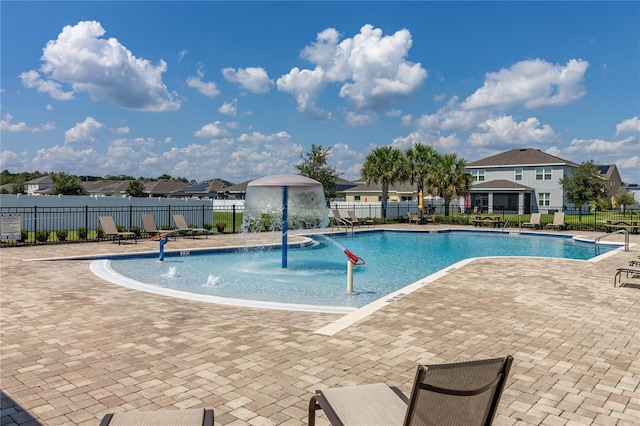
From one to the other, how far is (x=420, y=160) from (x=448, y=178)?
2.76 m

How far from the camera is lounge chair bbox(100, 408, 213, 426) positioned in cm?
266

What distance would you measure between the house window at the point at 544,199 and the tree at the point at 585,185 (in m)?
5.81

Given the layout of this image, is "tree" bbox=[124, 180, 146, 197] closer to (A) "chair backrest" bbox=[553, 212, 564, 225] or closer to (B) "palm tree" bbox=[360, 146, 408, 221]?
(B) "palm tree" bbox=[360, 146, 408, 221]

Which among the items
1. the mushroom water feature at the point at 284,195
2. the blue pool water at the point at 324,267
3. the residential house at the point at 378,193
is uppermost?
the residential house at the point at 378,193

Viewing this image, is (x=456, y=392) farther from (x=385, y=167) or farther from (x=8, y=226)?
(x=385, y=167)

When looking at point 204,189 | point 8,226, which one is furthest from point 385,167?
point 204,189

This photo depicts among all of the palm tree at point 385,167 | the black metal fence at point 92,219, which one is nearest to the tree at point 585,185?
the palm tree at point 385,167

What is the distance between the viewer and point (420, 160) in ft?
117

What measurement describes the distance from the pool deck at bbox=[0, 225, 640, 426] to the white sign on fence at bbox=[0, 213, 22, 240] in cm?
671

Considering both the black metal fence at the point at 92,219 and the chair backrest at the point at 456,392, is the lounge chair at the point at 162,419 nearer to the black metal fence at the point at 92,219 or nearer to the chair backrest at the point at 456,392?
the chair backrest at the point at 456,392

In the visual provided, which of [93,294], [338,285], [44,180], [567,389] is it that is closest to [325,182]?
[338,285]

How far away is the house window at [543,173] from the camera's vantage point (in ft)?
149

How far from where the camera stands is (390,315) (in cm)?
696

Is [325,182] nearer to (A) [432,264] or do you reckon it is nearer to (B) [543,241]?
(B) [543,241]
